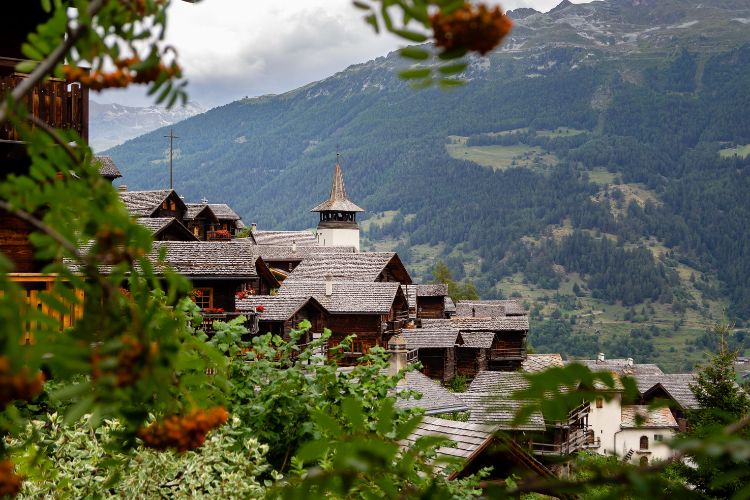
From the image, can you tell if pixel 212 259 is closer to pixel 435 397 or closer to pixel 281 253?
pixel 435 397

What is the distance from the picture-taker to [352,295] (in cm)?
4338

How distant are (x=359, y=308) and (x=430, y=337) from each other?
21.5 feet

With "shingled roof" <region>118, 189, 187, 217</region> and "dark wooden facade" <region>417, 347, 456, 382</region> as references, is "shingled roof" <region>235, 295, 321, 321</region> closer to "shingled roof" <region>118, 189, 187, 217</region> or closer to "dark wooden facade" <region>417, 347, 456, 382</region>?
"dark wooden facade" <region>417, 347, 456, 382</region>

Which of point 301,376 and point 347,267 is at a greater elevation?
point 301,376

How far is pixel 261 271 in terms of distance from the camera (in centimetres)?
4572

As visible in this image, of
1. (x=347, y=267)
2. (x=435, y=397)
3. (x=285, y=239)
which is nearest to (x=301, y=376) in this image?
(x=435, y=397)

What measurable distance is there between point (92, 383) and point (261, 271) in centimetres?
4401

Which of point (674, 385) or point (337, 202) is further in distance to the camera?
point (337, 202)

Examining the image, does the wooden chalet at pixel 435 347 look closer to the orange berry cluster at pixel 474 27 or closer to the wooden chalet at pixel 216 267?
the wooden chalet at pixel 216 267

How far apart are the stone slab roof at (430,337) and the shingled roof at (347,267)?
404 centimetres

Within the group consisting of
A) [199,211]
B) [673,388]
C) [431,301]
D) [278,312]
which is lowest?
[673,388]

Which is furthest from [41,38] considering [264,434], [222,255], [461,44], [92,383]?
[222,255]

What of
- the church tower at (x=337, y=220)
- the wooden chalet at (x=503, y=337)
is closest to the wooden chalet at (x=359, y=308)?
the wooden chalet at (x=503, y=337)

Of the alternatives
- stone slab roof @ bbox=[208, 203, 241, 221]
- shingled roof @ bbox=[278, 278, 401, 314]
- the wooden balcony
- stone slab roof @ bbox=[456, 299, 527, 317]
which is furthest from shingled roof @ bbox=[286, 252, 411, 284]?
the wooden balcony
